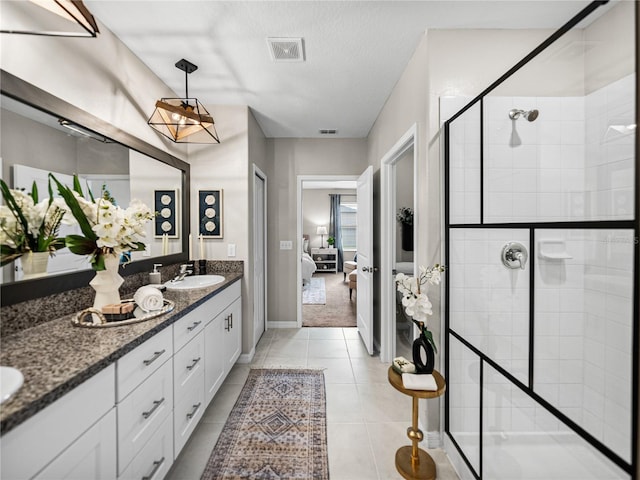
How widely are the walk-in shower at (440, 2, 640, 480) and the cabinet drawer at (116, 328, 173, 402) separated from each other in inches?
62.9

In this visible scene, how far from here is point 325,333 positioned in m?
3.79

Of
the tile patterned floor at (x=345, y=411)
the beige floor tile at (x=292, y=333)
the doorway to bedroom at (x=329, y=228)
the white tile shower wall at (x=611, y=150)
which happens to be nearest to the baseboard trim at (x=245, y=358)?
the tile patterned floor at (x=345, y=411)

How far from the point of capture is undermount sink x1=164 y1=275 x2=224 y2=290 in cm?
219

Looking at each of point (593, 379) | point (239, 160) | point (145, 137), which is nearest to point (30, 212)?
point (145, 137)

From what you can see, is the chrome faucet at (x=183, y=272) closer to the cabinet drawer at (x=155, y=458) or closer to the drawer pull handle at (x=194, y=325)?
the drawer pull handle at (x=194, y=325)

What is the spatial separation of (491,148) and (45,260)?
223 cm

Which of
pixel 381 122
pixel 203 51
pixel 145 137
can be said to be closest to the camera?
pixel 203 51

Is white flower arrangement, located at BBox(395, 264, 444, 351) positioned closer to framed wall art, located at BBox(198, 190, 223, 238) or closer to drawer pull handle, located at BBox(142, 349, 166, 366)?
drawer pull handle, located at BBox(142, 349, 166, 366)

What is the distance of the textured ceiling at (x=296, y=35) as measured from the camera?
64.3 inches

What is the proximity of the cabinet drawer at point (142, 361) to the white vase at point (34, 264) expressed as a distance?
62 centimetres

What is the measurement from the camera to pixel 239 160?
9.43 feet

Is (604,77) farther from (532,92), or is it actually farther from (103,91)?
(103,91)

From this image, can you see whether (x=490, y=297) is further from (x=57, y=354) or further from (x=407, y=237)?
(x=407, y=237)

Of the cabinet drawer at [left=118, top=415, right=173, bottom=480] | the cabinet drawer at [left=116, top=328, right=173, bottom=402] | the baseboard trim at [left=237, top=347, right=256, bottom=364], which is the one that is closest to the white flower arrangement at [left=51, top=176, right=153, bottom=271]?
the cabinet drawer at [left=116, top=328, right=173, bottom=402]
